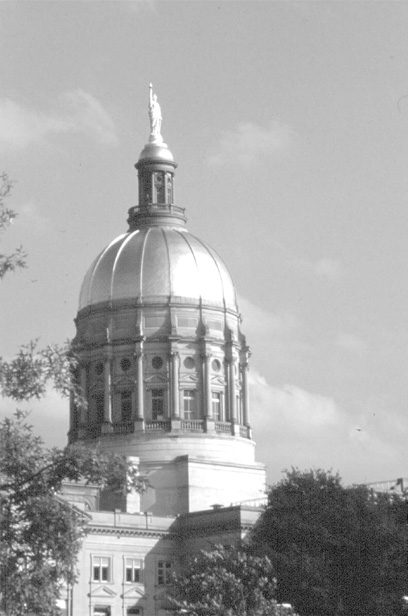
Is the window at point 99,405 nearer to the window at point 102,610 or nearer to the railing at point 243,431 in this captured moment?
the railing at point 243,431

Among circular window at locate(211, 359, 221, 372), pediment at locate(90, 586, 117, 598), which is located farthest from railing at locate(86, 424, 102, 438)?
pediment at locate(90, 586, 117, 598)

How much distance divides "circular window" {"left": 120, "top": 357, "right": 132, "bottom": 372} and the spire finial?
2228 cm

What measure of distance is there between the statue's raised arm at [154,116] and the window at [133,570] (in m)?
42.5

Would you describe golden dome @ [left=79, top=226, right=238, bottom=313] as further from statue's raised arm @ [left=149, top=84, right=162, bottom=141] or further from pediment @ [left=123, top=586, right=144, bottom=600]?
pediment @ [left=123, top=586, right=144, bottom=600]

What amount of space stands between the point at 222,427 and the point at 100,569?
20.4m

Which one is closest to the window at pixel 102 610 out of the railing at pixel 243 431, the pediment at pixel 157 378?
the pediment at pixel 157 378

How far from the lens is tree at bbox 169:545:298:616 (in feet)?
241

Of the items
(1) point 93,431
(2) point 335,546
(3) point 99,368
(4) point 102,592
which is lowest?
(4) point 102,592

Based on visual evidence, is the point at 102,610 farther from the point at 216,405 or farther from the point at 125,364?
the point at 125,364

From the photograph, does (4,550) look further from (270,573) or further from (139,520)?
(139,520)

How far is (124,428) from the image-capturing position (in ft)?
432

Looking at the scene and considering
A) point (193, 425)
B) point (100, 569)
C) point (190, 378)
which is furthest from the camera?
point (190, 378)

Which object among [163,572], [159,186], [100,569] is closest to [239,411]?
[163,572]

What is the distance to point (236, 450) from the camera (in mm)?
133375
